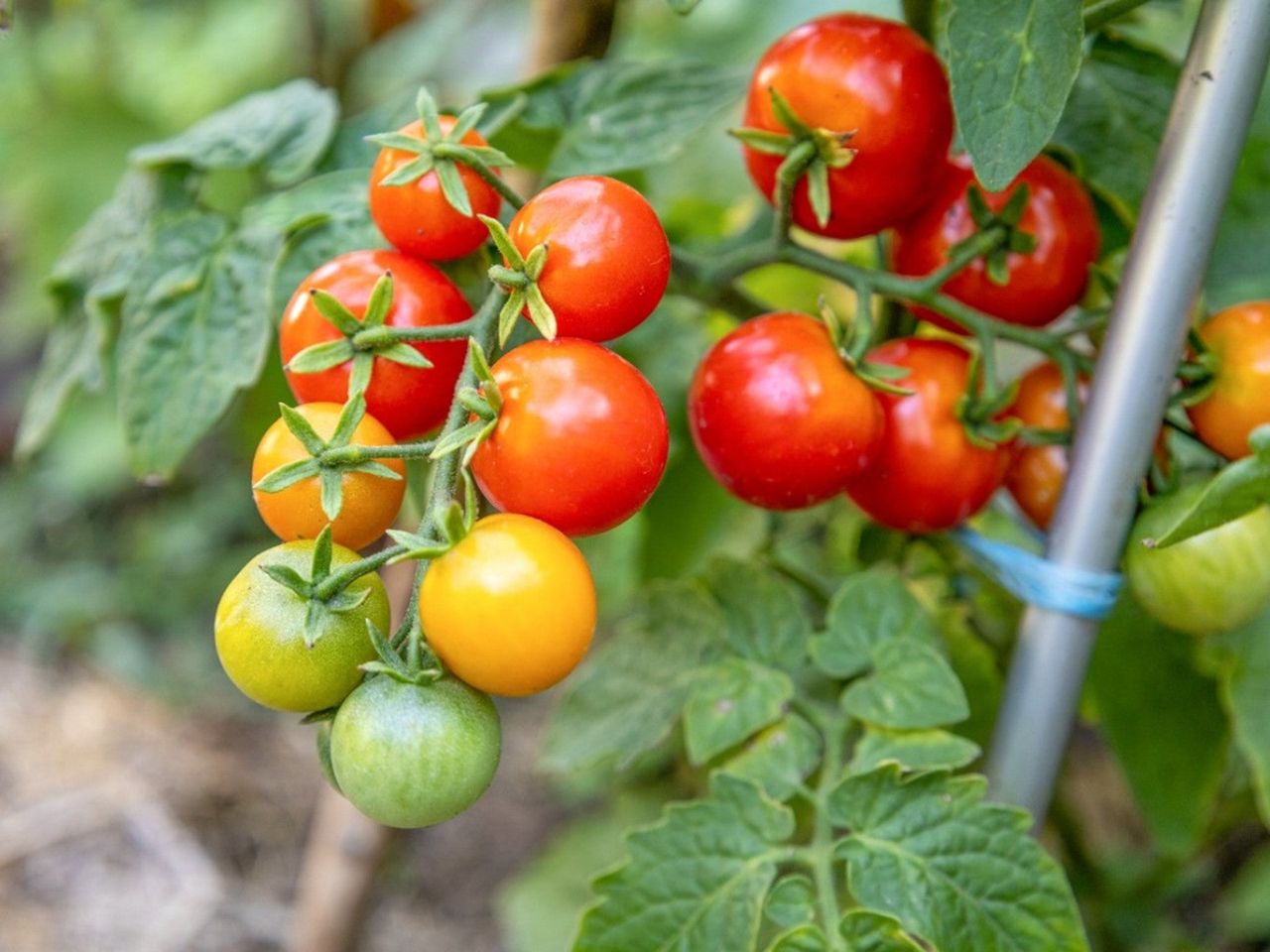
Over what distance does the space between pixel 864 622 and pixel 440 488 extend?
14.0 inches

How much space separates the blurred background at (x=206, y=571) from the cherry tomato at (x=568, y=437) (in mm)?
389

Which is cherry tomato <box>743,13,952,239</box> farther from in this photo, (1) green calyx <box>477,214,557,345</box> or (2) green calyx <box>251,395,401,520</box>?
(2) green calyx <box>251,395,401,520</box>

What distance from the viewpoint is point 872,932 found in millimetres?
602

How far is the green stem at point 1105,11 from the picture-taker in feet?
2.20

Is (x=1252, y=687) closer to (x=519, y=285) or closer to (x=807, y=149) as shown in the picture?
(x=807, y=149)

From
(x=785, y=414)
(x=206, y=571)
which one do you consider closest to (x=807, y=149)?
(x=785, y=414)

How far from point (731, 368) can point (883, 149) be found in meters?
0.15

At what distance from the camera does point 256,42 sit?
7.48 ft

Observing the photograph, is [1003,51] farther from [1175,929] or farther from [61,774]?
[61,774]

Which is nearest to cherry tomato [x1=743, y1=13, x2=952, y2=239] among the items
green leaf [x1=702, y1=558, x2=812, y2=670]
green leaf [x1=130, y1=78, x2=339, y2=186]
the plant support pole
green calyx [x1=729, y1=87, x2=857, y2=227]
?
green calyx [x1=729, y1=87, x2=857, y2=227]

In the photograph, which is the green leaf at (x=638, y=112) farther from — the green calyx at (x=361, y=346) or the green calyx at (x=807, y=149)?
the green calyx at (x=361, y=346)

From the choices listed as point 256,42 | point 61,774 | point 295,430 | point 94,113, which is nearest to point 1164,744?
point 295,430

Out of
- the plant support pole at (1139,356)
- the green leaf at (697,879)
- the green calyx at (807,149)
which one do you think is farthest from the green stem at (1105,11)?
the green leaf at (697,879)

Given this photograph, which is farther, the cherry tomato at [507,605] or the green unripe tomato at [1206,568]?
the green unripe tomato at [1206,568]
